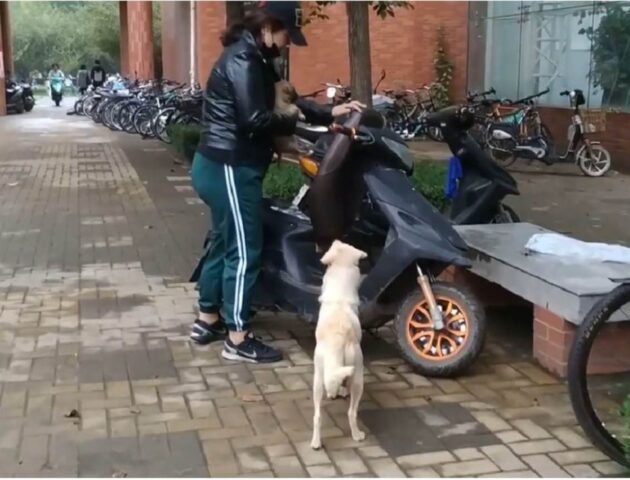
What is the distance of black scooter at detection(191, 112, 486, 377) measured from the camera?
450 centimetres

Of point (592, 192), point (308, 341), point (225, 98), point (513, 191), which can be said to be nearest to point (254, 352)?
point (308, 341)

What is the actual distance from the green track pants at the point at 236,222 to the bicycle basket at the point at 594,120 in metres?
10.1

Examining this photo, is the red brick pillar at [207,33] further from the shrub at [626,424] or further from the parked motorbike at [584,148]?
the shrub at [626,424]

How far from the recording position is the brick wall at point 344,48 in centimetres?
A: 2106

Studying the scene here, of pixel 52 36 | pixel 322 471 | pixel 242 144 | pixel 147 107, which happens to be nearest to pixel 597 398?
pixel 322 471

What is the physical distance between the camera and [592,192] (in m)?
11.6

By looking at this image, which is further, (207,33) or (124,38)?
(124,38)

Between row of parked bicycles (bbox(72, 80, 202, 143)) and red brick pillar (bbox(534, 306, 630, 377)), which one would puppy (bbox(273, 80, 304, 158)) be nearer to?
red brick pillar (bbox(534, 306, 630, 377))

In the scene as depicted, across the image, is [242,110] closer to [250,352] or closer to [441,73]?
[250,352]

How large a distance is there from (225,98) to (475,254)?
1.70 meters

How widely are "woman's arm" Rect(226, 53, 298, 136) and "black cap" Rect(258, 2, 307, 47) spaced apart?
24cm

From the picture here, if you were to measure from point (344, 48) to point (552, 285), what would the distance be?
57.1ft

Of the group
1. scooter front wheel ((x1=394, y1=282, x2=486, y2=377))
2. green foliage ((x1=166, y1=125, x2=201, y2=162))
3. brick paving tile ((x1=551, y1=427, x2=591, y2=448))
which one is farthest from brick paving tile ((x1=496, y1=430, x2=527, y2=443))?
green foliage ((x1=166, y1=125, x2=201, y2=162))

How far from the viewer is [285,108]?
4816 mm
